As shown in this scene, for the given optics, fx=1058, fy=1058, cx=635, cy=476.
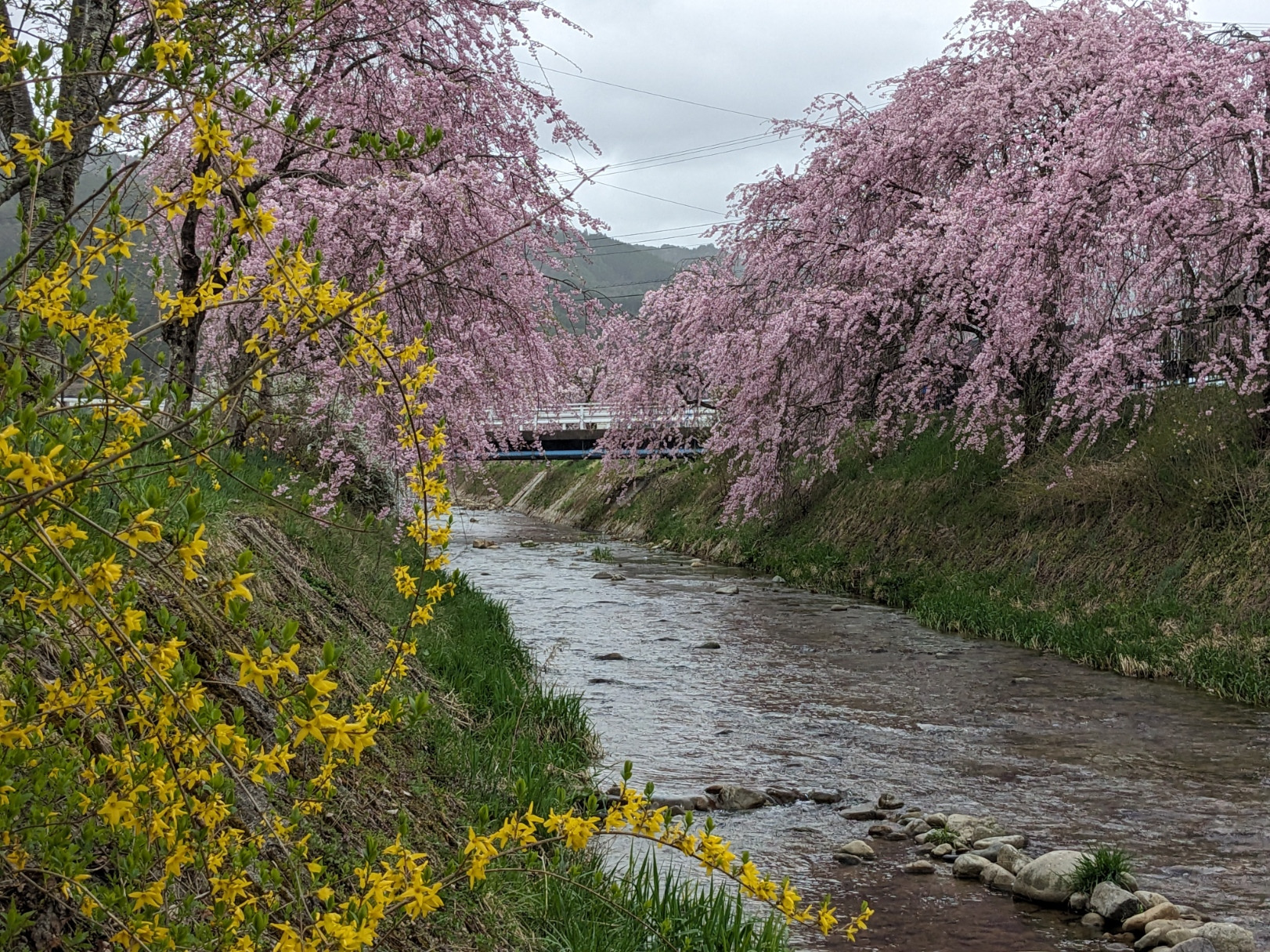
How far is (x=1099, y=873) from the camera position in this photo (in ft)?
21.6

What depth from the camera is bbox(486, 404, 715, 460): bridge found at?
17.0m

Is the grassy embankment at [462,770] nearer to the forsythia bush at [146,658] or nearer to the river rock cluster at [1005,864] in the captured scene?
the forsythia bush at [146,658]

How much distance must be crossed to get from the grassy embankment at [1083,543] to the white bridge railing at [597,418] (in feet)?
12.0

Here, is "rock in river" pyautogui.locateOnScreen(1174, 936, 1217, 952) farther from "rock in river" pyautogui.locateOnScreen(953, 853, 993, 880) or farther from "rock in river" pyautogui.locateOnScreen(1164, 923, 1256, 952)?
"rock in river" pyautogui.locateOnScreen(953, 853, 993, 880)

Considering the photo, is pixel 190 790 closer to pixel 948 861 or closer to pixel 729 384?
pixel 948 861

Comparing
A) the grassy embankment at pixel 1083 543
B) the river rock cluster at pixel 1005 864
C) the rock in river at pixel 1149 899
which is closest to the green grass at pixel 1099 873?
the river rock cluster at pixel 1005 864

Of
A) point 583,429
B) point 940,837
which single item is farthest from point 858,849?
point 583,429

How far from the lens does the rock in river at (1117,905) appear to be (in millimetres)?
6219

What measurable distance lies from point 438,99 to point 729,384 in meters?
10.0

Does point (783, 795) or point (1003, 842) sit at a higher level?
point (1003, 842)

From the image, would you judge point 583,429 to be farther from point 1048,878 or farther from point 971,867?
point 1048,878

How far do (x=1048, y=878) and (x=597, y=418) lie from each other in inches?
1182

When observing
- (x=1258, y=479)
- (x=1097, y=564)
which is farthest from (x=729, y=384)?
(x=1258, y=479)

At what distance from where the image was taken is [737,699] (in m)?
11.6
